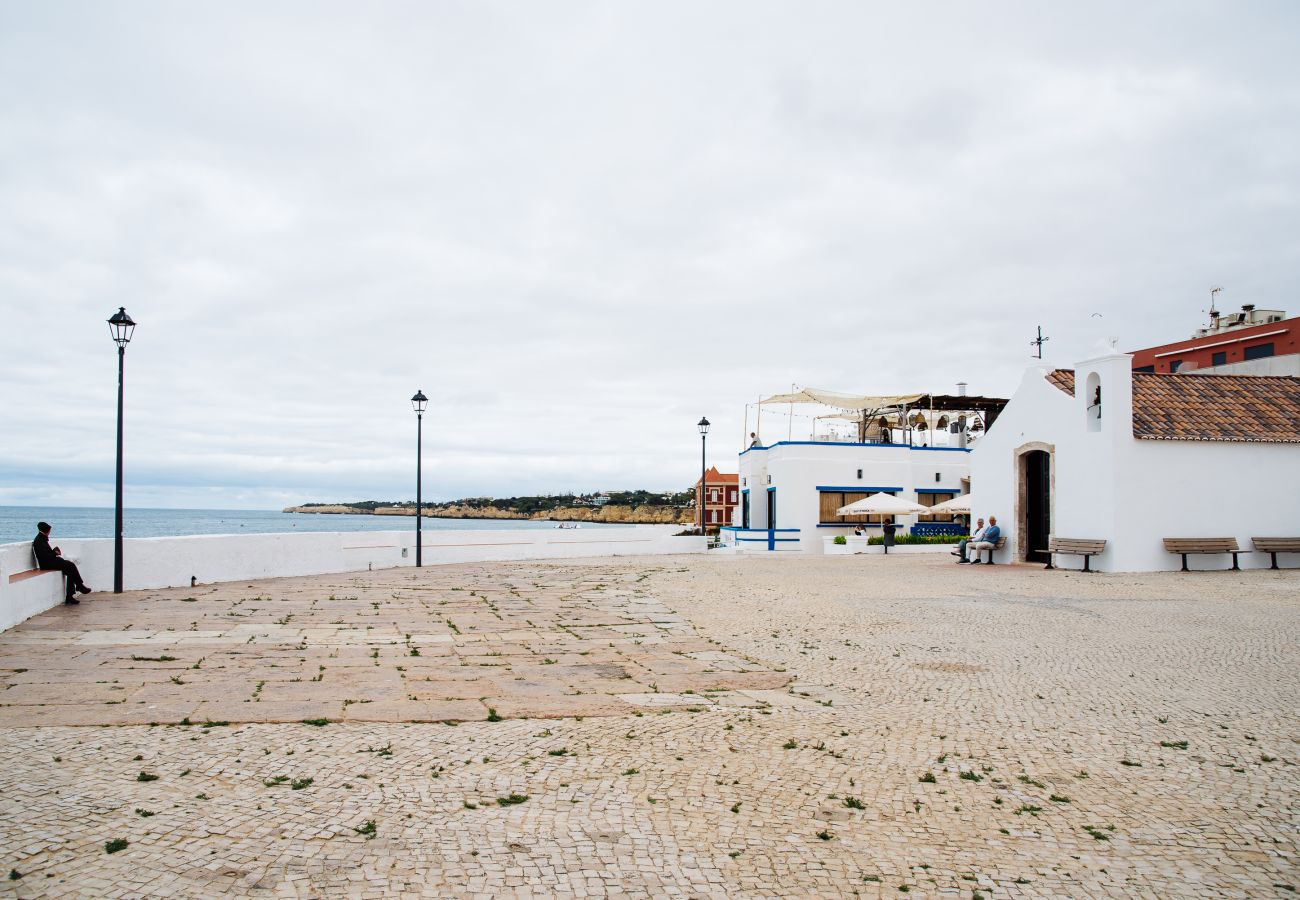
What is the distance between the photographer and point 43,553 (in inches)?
472

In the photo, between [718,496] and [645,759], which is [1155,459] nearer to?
[645,759]

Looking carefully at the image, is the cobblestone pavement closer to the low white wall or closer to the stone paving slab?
the stone paving slab

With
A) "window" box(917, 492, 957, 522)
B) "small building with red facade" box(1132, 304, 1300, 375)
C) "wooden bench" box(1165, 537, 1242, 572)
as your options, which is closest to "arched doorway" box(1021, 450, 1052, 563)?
"wooden bench" box(1165, 537, 1242, 572)

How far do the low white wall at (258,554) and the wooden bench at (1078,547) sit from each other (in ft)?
39.0

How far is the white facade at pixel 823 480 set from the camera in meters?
31.8

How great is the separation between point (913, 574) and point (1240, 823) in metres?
14.8

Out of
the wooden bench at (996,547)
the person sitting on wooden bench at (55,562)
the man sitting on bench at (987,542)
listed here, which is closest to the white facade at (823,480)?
the man sitting on bench at (987,542)

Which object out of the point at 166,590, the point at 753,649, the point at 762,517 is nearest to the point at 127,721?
the point at 753,649

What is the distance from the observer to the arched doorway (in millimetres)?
21406

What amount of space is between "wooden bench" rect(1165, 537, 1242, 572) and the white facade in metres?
13.3

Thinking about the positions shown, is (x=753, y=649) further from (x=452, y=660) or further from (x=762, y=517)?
(x=762, y=517)

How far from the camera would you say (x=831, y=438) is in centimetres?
3669

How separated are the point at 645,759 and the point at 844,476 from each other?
27954 mm

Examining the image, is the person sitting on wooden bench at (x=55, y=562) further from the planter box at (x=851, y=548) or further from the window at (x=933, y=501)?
the window at (x=933, y=501)
